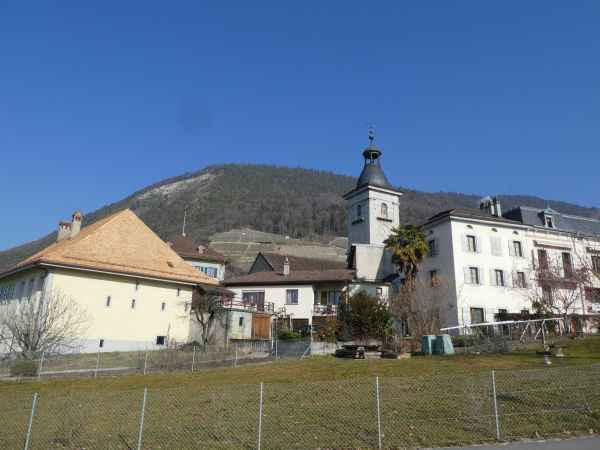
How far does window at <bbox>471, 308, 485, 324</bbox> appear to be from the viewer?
3788cm

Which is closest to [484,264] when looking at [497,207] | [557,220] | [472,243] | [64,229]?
[472,243]

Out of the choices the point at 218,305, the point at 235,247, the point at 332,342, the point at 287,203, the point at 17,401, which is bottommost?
the point at 17,401

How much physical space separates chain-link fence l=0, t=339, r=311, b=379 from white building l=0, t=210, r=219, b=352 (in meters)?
2.95

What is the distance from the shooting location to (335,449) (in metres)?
9.53

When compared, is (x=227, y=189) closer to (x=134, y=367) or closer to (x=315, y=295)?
(x=315, y=295)

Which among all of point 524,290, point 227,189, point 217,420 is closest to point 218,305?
point 217,420

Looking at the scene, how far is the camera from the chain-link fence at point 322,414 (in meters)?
10.2

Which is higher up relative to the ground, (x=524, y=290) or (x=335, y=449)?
(x=524, y=290)

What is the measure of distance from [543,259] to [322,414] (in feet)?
119

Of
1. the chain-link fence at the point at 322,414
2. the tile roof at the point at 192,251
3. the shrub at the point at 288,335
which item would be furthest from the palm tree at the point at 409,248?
the tile roof at the point at 192,251

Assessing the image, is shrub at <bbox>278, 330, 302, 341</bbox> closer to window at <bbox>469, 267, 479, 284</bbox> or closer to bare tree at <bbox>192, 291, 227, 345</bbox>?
bare tree at <bbox>192, 291, 227, 345</bbox>

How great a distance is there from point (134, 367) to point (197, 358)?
3296 mm

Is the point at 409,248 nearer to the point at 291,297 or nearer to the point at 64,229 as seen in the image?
the point at 291,297

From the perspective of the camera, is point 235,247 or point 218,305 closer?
point 218,305
